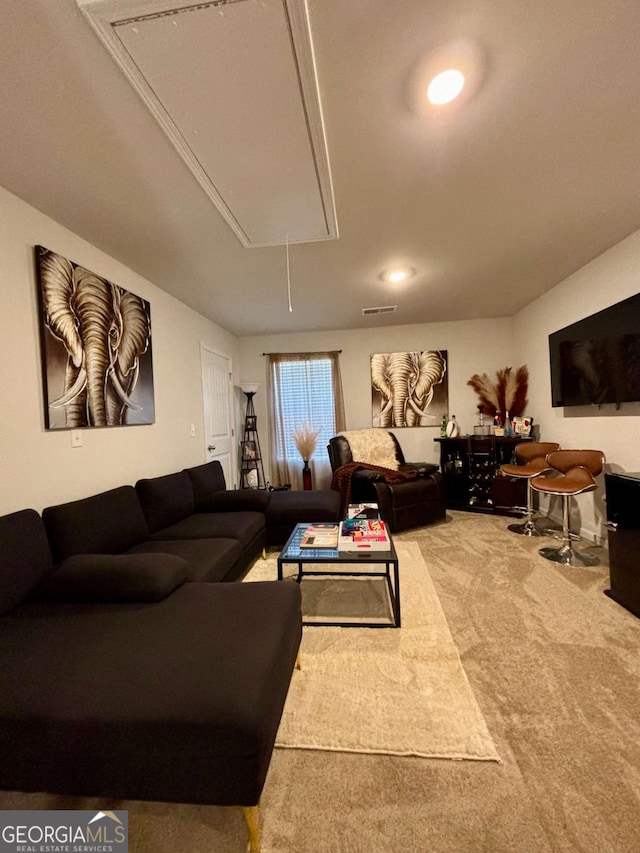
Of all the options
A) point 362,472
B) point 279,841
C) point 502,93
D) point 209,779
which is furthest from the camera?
point 362,472

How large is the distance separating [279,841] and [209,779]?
35 centimetres

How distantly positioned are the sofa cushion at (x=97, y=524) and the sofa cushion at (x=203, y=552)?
117 mm

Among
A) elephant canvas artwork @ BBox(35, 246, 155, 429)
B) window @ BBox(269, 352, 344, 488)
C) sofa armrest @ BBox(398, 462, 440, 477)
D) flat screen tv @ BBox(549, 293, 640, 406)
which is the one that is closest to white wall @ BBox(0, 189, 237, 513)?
elephant canvas artwork @ BBox(35, 246, 155, 429)

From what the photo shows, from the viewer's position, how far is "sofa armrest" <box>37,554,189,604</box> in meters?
1.43

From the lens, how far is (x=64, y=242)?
2066 mm

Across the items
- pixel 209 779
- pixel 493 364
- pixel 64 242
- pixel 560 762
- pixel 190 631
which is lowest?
pixel 560 762

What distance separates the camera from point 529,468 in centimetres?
330

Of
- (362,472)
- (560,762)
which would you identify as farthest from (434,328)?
(560,762)

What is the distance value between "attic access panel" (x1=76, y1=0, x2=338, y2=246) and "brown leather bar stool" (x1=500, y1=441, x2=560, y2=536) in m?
2.92

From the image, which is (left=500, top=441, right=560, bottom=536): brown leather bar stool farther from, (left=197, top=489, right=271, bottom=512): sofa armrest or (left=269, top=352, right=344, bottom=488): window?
(left=197, top=489, right=271, bottom=512): sofa armrest

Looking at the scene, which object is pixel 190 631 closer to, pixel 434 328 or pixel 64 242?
pixel 64 242

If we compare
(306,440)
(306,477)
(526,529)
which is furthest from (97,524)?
(526,529)

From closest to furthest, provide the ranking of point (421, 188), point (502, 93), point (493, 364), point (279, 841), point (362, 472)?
point (279, 841)
point (502, 93)
point (421, 188)
point (362, 472)
point (493, 364)

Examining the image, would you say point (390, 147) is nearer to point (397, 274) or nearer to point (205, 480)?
point (397, 274)
